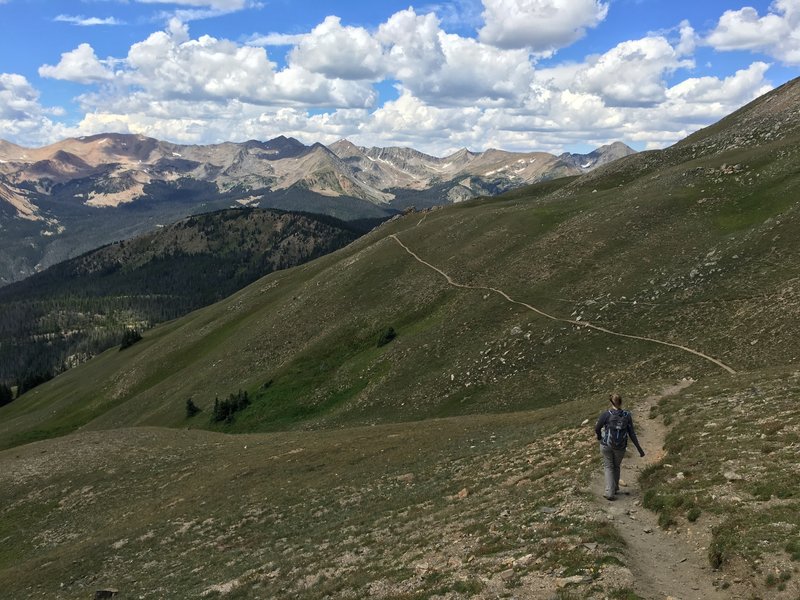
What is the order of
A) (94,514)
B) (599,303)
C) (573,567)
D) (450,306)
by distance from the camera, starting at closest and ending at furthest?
(573,567)
(94,514)
(599,303)
(450,306)

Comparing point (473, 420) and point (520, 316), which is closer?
point (473, 420)

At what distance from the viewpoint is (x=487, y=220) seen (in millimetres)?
101312

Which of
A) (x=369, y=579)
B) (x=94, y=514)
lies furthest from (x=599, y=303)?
(x=94, y=514)

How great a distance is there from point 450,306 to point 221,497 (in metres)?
44.0

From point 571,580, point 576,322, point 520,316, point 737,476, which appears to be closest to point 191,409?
point 520,316

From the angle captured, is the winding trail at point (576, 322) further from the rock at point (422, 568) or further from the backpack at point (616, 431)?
the rock at point (422, 568)

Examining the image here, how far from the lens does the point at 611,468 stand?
1983cm

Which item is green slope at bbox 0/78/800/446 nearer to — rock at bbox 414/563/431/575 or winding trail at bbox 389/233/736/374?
winding trail at bbox 389/233/736/374

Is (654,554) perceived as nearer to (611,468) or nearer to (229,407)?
(611,468)

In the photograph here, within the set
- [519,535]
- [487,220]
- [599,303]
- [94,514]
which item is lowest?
[94,514]

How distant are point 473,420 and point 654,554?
88.6 feet

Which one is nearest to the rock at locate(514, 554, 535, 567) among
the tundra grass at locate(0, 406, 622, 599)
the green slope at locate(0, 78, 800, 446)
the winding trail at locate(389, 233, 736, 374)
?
the tundra grass at locate(0, 406, 622, 599)

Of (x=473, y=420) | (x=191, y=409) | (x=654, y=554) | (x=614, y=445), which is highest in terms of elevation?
(x=614, y=445)

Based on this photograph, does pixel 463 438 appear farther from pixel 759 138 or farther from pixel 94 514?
pixel 759 138
